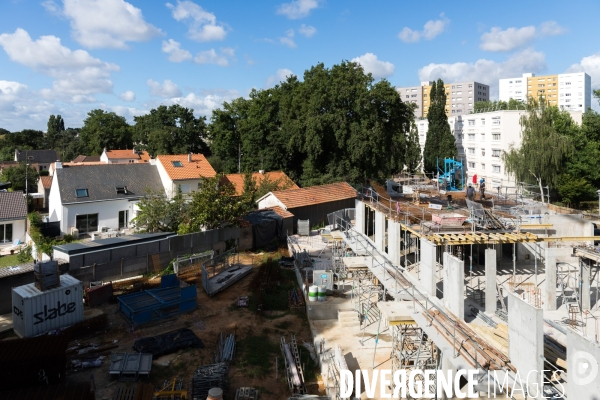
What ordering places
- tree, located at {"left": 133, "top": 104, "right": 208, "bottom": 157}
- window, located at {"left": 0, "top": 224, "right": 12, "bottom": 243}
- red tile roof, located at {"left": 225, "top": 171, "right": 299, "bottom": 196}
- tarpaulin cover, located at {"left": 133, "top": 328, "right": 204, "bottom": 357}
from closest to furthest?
1. tarpaulin cover, located at {"left": 133, "top": 328, "right": 204, "bottom": 357}
2. window, located at {"left": 0, "top": 224, "right": 12, "bottom": 243}
3. red tile roof, located at {"left": 225, "top": 171, "right": 299, "bottom": 196}
4. tree, located at {"left": 133, "top": 104, "right": 208, "bottom": 157}

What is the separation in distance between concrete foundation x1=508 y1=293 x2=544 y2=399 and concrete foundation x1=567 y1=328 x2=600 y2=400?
1.14 m

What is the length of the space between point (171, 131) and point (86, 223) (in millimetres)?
36023

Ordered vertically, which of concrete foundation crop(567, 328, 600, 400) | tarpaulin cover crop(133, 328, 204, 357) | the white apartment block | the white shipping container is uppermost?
the white apartment block

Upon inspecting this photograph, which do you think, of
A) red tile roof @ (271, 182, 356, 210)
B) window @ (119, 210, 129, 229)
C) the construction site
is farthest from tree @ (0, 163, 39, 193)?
the construction site

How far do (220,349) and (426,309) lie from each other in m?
6.97

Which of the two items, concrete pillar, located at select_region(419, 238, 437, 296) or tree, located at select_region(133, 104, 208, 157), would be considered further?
tree, located at select_region(133, 104, 208, 157)

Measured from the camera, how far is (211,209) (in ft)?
83.3

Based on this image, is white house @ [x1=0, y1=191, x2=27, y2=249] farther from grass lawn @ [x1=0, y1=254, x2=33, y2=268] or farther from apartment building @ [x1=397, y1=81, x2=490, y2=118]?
apartment building @ [x1=397, y1=81, x2=490, y2=118]

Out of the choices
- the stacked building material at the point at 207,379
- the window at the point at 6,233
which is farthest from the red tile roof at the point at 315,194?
the stacked building material at the point at 207,379

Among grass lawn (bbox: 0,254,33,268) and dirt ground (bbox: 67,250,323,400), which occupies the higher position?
grass lawn (bbox: 0,254,33,268)

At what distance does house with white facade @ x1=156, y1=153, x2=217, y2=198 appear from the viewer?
34.6 metres

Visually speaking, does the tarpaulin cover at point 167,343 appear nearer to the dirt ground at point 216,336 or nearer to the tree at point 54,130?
the dirt ground at point 216,336

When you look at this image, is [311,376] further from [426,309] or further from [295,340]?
[426,309]

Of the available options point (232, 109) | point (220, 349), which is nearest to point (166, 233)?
point (220, 349)
